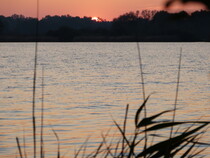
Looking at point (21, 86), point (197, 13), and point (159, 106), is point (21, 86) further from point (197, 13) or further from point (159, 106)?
point (197, 13)

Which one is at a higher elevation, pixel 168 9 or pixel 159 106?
pixel 168 9

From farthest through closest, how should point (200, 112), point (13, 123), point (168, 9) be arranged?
point (200, 112)
point (13, 123)
point (168, 9)

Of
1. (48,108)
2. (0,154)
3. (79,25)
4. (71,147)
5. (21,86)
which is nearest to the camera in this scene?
(0,154)

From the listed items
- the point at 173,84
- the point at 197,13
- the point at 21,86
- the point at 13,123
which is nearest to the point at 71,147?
the point at 13,123

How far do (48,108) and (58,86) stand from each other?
9254 millimetres

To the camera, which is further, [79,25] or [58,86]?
[79,25]

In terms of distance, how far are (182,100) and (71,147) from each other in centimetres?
1054

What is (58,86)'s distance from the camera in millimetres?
27531

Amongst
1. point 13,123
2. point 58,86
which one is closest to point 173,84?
point 58,86

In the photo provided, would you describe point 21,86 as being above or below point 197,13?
below

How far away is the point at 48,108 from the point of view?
18.3m

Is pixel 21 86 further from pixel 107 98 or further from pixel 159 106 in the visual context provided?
pixel 159 106

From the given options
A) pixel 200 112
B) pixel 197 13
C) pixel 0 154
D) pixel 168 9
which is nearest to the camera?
pixel 168 9

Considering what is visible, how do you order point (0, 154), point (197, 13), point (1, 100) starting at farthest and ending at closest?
point (1, 100) → point (0, 154) → point (197, 13)
